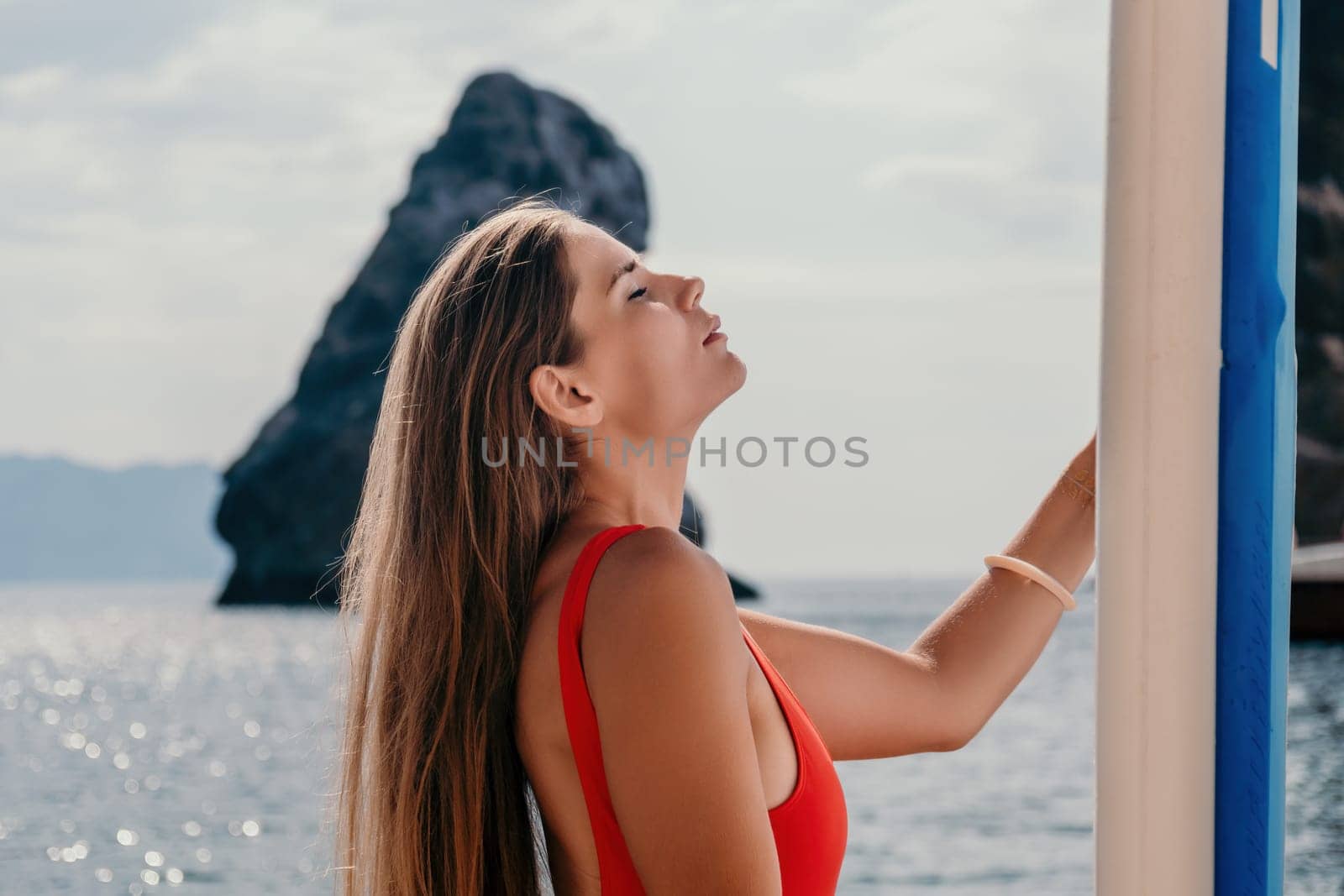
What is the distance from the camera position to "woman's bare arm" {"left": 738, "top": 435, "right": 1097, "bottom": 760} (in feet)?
6.56

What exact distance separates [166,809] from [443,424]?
20.7m

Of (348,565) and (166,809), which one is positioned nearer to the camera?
(348,565)

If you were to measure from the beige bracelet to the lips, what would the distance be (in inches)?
20.7

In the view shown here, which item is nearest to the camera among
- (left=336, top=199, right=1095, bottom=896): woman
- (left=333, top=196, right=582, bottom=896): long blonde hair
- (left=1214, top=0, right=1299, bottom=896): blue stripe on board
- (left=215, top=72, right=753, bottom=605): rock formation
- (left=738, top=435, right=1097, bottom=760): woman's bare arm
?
(left=1214, top=0, right=1299, bottom=896): blue stripe on board

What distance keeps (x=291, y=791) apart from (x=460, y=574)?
21590 mm

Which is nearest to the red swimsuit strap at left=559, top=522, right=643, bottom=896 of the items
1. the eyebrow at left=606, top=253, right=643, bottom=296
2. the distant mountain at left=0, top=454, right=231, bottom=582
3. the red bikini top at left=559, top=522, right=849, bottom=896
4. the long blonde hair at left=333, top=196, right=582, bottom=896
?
the red bikini top at left=559, top=522, right=849, bottom=896

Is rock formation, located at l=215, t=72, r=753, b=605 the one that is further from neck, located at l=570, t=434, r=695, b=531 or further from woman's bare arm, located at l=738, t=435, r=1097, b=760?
neck, located at l=570, t=434, r=695, b=531

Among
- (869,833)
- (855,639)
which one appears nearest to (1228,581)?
(855,639)

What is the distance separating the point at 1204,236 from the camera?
854mm

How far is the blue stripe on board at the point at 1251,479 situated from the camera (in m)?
0.86

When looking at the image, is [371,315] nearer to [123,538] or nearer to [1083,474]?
[1083,474]

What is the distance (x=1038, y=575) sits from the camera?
189cm

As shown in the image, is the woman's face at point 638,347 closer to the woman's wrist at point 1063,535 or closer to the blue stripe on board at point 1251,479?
the woman's wrist at point 1063,535

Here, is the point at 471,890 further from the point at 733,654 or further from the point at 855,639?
the point at 855,639
